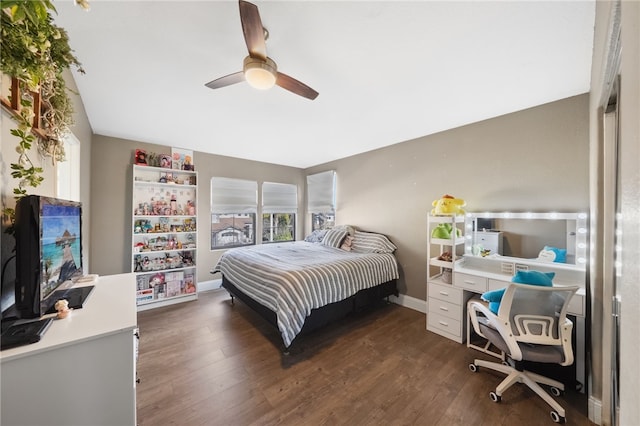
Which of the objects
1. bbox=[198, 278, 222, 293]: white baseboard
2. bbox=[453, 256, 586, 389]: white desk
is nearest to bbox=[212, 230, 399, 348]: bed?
bbox=[198, 278, 222, 293]: white baseboard

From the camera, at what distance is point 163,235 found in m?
3.52

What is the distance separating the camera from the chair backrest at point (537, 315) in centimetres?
149

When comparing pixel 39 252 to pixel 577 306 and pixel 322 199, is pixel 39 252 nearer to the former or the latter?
pixel 577 306

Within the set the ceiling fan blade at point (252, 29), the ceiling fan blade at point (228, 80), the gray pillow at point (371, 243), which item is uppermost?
the ceiling fan blade at point (252, 29)

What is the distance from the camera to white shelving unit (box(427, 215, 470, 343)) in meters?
2.34

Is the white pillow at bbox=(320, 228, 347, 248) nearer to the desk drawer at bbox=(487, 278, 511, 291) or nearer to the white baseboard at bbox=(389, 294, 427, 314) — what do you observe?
the white baseboard at bbox=(389, 294, 427, 314)

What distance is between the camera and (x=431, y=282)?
2588 mm

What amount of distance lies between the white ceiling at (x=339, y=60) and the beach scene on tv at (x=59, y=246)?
117 cm

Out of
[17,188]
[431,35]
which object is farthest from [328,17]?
[17,188]

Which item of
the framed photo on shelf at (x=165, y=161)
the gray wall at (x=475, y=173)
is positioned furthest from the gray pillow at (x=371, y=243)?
the framed photo on shelf at (x=165, y=161)

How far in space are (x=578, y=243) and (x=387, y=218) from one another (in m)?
2.01

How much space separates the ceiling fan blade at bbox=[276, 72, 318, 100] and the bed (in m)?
1.64

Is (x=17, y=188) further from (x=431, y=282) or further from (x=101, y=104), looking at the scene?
(x=431, y=282)

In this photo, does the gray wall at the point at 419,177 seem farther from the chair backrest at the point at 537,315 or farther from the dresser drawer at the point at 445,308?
the chair backrest at the point at 537,315
